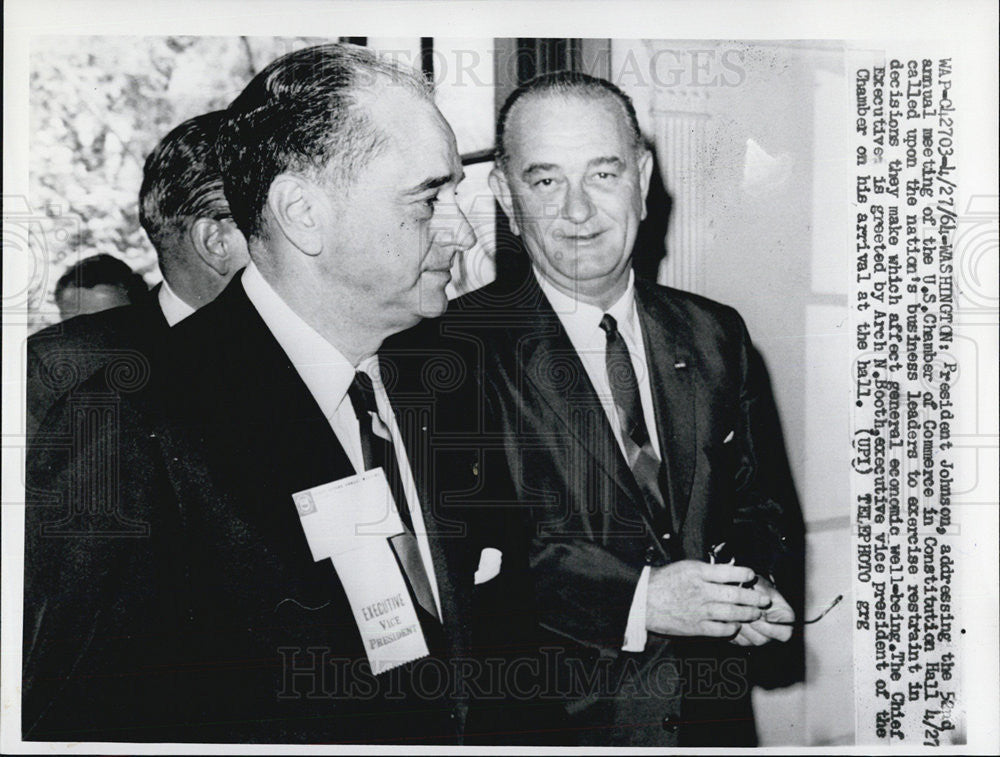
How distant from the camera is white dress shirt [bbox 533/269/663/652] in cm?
184

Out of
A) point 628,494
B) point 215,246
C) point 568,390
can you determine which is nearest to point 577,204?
point 568,390

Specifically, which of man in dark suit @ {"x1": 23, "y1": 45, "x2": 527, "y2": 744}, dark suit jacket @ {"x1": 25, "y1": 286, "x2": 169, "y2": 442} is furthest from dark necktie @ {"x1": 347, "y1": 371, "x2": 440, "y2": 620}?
dark suit jacket @ {"x1": 25, "y1": 286, "x2": 169, "y2": 442}

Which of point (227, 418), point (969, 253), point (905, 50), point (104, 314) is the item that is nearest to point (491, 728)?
point (227, 418)

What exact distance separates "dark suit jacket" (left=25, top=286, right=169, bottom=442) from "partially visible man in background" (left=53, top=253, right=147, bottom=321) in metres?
0.01

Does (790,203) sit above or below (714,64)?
below

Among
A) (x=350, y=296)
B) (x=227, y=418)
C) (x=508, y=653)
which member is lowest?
(x=508, y=653)

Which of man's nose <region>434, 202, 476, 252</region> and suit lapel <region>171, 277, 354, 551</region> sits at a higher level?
man's nose <region>434, 202, 476, 252</region>

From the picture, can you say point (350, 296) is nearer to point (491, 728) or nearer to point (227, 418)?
point (227, 418)

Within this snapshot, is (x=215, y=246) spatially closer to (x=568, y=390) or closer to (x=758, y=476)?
(x=568, y=390)

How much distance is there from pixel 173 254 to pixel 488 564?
35.5 inches

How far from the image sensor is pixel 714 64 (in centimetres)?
189

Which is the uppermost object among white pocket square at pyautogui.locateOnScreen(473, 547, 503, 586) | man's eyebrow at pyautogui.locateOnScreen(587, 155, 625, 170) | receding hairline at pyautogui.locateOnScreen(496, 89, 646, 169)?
receding hairline at pyautogui.locateOnScreen(496, 89, 646, 169)

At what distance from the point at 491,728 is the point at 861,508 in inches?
35.3

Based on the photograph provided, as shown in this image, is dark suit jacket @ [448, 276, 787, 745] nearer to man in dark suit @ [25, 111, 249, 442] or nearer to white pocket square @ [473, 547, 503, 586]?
white pocket square @ [473, 547, 503, 586]
